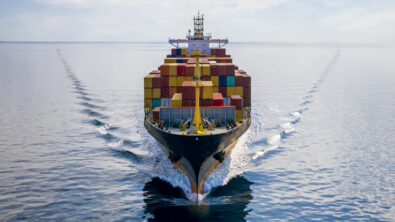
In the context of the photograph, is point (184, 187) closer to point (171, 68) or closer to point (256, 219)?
point (256, 219)

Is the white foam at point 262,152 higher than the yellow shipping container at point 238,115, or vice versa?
the yellow shipping container at point 238,115

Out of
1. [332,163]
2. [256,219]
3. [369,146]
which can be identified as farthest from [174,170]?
[369,146]

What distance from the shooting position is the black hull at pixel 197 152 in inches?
981

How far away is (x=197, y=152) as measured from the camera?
25109 millimetres

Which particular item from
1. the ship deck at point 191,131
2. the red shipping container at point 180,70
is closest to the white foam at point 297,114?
the red shipping container at point 180,70

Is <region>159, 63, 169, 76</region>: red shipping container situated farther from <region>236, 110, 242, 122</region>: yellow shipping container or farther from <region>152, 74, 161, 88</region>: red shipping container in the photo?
<region>236, 110, 242, 122</region>: yellow shipping container

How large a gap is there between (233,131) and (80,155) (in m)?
14.9

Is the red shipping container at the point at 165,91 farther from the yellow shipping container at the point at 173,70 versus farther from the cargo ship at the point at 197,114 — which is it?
the yellow shipping container at the point at 173,70

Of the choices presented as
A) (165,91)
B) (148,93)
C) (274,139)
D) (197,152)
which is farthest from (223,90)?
(197,152)

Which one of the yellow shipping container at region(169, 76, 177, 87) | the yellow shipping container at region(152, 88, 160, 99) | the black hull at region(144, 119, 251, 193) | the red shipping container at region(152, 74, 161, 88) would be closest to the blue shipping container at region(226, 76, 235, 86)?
the yellow shipping container at region(169, 76, 177, 87)

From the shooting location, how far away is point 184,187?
1012 inches

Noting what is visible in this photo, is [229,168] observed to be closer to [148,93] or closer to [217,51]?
[148,93]

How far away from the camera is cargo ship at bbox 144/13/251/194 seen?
83.2 ft

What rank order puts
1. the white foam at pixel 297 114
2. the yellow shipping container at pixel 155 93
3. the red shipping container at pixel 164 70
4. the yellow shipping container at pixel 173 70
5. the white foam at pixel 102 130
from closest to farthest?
the red shipping container at pixel 164 70 → the yellow shipping container at pixel 173 70 → the yellow shipping container at pixel 155 93 → the white foam at pixel 102 130 → the white foam at pixel 297 114
